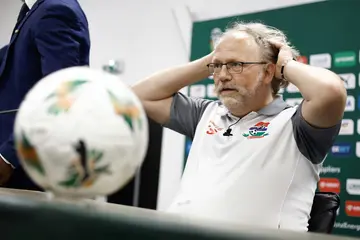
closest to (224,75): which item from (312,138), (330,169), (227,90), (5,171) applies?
(227,90)

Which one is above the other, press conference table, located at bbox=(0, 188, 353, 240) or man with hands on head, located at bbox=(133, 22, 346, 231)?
press conference table, located at bbox=(0, 188, 353, 240)

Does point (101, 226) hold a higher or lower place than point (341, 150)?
higher

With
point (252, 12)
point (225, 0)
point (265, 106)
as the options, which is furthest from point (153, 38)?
point (265, 106)

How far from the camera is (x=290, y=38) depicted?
8.80 feet

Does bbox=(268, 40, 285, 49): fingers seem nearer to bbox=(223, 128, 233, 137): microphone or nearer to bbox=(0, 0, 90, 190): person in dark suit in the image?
bbox=(223, 128, 233, 137): microphone

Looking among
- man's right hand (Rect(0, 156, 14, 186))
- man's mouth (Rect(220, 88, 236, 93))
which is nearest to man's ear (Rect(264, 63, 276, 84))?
man's mouth (Rect(220, 88, 236, 93))

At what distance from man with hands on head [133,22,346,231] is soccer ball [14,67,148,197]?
2.67 ft

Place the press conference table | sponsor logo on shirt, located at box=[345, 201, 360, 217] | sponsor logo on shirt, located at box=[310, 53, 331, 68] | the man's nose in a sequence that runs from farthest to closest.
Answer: sponsor logo on shirt, located at box=[310, 53, 331, 68] < sponsor logo on shirt, located at box=[345, 201, 360, 217] < the man's nose < the press conference table

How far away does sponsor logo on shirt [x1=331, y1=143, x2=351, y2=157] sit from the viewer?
7.99 feet

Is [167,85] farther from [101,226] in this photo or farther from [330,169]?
[101,226]

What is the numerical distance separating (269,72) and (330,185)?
1.08 m

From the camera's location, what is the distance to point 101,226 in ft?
1.59

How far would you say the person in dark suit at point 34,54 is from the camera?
4.28 feet

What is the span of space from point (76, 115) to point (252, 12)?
2463 mm
